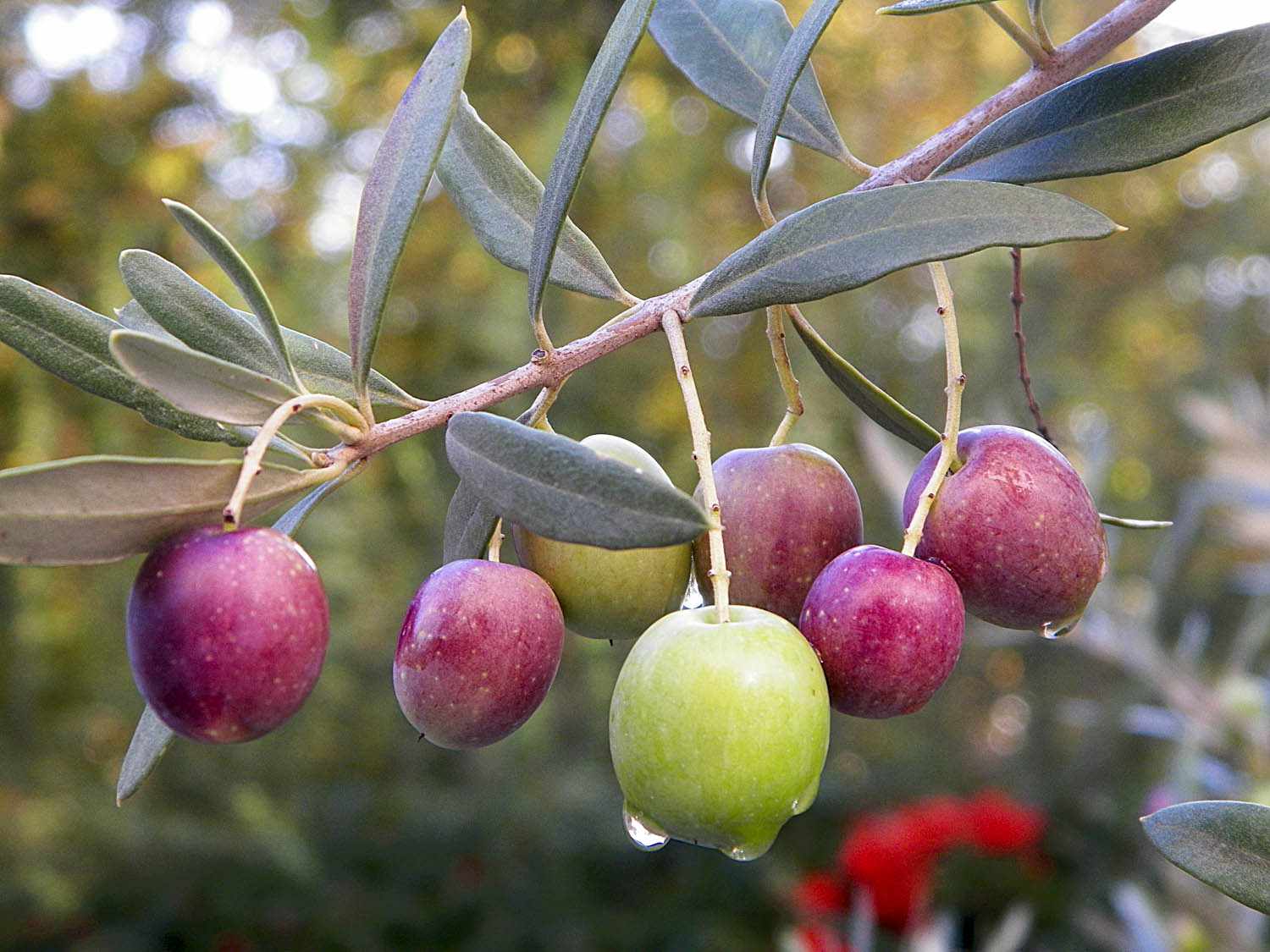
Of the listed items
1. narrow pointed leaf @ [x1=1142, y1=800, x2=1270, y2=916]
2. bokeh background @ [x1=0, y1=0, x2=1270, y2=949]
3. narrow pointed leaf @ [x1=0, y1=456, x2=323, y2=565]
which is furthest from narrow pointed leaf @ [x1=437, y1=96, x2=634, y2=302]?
bokeh background @ [x1=0, y1=0, x2=1270, y2=949]

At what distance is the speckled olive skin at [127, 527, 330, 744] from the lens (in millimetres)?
538

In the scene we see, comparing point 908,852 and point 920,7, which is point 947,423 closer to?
point 920,7

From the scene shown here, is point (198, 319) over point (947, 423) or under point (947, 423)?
over

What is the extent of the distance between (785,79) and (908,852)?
12.7 feet

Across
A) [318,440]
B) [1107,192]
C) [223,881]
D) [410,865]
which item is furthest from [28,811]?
[1107,192]

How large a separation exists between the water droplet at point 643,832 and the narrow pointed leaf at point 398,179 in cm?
28

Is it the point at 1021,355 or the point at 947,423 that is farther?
the point at 1021,355

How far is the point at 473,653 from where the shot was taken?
644mm

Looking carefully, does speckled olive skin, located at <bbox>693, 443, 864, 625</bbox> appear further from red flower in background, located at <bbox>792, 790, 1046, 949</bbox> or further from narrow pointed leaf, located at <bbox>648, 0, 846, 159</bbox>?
red flower in background, located at <bbox>792, 790, 1046, 949</bbox>

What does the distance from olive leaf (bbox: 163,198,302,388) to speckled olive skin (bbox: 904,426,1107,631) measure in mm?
362

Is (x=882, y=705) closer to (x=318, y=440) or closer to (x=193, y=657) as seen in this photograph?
(x=193, y=657)

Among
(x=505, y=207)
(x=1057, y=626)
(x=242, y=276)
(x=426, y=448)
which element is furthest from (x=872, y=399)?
(x=426, y=448)

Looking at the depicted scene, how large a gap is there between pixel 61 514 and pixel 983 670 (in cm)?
593

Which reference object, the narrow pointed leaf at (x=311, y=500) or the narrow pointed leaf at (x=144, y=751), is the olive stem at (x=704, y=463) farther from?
the narrow pointed leaf at (x=144, y=751)
